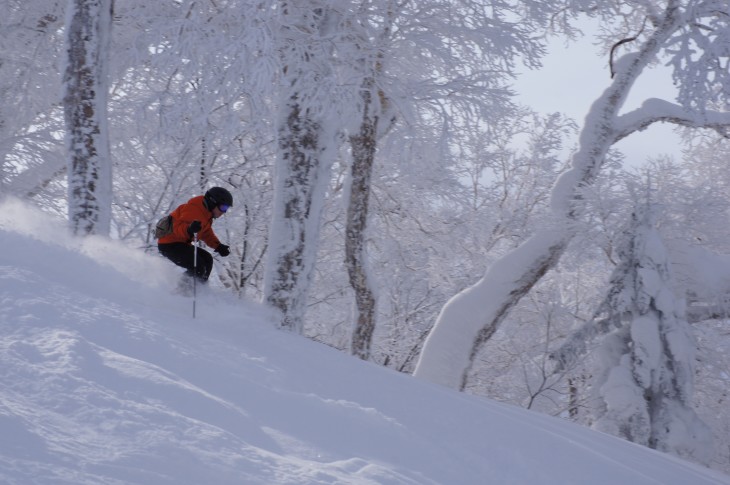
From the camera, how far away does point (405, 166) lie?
33.9ft

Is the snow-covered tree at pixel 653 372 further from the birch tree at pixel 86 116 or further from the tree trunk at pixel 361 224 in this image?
the birch tree at pixel 86 116

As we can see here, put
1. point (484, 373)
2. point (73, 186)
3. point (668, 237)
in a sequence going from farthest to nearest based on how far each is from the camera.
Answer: point (484, 373) → point (668, 237) → point (73, 186)

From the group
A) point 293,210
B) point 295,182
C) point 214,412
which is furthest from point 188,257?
point 214,412

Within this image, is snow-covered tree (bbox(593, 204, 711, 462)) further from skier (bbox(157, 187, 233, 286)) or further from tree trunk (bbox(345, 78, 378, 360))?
skier (bbox(157, 187, 233, 286))

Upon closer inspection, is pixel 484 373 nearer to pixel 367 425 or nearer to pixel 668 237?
pixel 668 237

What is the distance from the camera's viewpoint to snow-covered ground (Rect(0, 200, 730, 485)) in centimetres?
330

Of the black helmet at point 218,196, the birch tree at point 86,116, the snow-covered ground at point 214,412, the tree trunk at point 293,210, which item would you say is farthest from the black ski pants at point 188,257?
the birch tree at point 86,116

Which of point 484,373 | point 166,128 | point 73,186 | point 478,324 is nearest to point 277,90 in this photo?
point 166,128

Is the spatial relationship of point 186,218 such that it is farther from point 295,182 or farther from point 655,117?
point 655,117

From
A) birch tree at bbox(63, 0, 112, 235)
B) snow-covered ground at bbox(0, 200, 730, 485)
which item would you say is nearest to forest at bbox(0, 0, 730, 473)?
Answer: birch tree at bbox(63, 0, 112, 235)

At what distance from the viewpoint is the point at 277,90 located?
9.34 metres

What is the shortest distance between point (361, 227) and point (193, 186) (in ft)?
19.8

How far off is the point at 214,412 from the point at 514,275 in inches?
337

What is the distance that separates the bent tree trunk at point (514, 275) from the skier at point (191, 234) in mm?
4832
